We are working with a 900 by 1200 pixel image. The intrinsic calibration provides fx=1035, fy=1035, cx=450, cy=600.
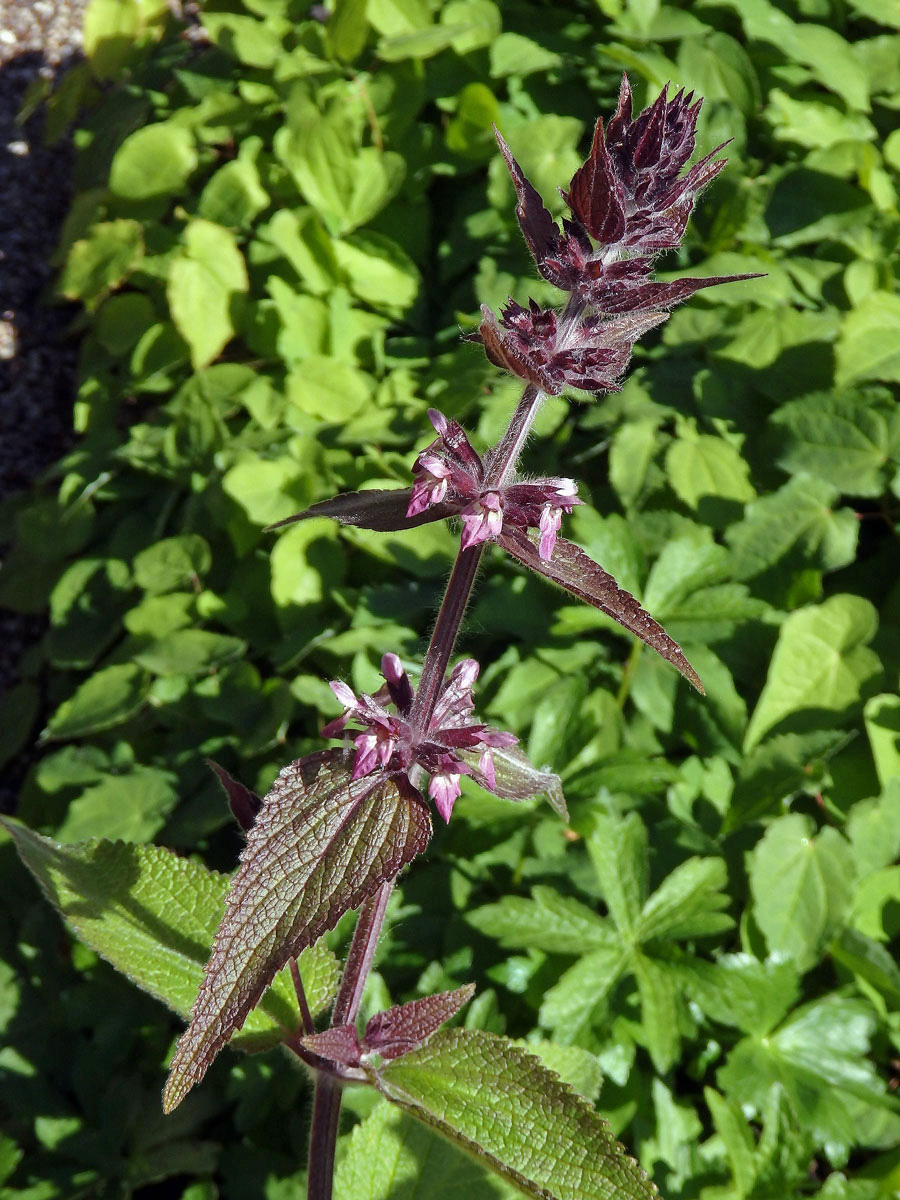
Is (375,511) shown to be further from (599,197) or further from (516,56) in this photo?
(516,56)

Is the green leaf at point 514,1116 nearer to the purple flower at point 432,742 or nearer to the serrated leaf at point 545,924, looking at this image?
the purple flower at point 432,742

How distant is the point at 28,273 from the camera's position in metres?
3.34

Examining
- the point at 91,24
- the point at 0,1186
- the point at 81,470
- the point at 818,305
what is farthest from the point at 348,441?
the point at 91,24

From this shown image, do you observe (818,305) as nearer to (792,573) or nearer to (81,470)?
(792,573)

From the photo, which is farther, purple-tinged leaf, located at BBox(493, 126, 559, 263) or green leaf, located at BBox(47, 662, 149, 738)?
green leaf, located at BBox(47, 662, 149, 738)

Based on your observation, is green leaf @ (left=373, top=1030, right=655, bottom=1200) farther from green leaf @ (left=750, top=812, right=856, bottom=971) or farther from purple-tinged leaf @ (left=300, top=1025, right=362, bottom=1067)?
green leaf @ (left=750, top=812, right=856, bottom=971)

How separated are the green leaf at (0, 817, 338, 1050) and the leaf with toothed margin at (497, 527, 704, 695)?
59 cm

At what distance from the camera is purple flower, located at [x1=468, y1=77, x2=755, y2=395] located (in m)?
0.86

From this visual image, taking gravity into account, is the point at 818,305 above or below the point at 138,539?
above

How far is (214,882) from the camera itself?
1.27 m

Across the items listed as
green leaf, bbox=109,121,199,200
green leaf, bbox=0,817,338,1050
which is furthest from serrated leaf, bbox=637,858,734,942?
green leaf, bbox=109,121,199,200

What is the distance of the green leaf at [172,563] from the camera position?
7.44ft

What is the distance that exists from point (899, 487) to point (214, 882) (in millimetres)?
1396

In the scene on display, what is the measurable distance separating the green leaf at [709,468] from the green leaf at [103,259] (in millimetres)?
1504
